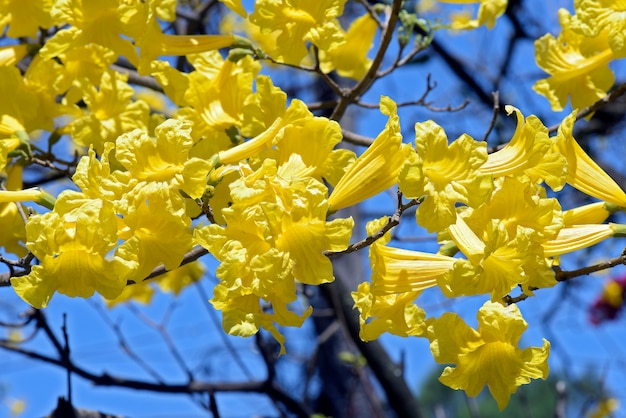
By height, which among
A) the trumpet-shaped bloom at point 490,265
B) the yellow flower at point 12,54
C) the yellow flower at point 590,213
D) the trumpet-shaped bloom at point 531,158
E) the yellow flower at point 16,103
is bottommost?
Result: the trumpet-shaped bloom at point 490,265

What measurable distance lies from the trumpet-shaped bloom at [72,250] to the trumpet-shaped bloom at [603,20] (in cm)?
153

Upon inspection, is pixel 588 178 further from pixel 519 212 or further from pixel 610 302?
pixel 610 302

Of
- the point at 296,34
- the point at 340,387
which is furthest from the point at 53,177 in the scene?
the point at 340,387

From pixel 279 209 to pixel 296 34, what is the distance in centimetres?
82

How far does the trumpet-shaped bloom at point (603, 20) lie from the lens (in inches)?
88.4

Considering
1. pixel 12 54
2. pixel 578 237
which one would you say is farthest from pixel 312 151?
pixel 12 54

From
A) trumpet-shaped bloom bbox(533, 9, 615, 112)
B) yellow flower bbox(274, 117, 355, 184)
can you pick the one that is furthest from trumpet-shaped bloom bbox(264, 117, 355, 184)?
trumpet-shaped bloom bbox(533, 9, 615, 112)

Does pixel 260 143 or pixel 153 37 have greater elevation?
pixel 153 37

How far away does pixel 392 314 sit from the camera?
1.92 metres

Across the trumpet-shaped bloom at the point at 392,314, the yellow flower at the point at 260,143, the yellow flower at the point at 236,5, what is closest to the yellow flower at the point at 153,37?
the yellow flower at the point at 236,5

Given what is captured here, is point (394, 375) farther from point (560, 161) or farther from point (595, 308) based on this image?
point (595, 308)

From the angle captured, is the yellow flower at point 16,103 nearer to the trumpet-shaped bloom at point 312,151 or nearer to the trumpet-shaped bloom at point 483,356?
the trumpet-shaped bloom at point 312,151

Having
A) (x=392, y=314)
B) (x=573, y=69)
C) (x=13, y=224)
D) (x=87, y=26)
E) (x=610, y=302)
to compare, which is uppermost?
(x=87, y=26)

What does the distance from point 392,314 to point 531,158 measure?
522 millimetres
